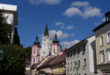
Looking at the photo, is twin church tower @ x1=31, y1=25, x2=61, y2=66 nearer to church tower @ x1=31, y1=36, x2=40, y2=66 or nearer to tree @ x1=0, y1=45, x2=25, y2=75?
church tower @ x1=31, y1=36, x2=40, y2=66

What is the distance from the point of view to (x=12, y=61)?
939 inches

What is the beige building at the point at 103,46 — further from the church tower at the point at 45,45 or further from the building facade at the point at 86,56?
the church tower at the point at 45,45

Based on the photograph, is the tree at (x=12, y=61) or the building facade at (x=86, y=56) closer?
the tree at (x=12, y=61)

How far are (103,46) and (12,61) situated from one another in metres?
13.1

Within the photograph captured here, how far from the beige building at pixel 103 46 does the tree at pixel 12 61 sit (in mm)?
11561

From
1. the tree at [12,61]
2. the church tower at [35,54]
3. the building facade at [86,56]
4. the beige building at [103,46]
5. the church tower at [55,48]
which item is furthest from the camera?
the church tower at [35,54]

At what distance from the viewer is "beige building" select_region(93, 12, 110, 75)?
2645 cm

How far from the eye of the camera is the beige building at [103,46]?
86.8ft

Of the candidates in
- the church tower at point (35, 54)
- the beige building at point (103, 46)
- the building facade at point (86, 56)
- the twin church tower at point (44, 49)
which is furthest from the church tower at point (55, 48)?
the beige building at point (103, 46)

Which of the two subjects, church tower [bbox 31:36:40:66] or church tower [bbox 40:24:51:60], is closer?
church tower [bbox 31:36:40:66]

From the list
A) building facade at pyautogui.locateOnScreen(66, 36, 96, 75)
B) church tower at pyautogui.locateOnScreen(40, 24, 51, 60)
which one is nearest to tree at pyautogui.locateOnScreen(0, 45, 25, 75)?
building facade at pyautogui.locateOnScreen(66, 36, 96, 75)

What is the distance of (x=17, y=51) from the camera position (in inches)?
985

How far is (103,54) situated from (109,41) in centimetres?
255

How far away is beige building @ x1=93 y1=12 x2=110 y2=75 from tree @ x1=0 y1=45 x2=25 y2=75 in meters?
11.6
